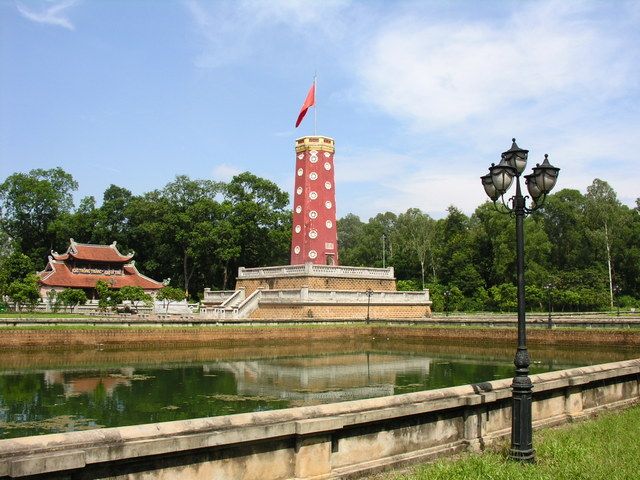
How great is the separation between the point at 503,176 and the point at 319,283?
1311 inches

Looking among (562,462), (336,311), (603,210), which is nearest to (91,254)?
(336,311)

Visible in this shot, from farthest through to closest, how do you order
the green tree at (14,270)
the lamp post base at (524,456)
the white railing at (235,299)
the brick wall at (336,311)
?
the green tree at (14,270) → the white railing at (235,299) → the brick wall at (336,311) → the lamp post base at (524,456)

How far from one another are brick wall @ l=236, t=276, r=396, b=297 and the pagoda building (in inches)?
488

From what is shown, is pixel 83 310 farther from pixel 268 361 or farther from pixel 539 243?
pixel 539 243

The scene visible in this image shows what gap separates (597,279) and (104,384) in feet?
147

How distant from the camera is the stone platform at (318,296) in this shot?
129 feet

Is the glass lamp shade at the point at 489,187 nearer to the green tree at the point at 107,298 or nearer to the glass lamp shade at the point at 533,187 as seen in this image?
the glass lamp shade at the point at 533,187

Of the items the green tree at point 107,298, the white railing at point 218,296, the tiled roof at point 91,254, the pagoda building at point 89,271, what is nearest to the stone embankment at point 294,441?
the green tree at point 107,298

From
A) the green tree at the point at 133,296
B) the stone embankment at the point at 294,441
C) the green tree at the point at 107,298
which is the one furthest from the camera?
the green tree at the point at 133,296

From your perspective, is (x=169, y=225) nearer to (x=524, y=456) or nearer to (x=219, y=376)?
(x=219, y=376)

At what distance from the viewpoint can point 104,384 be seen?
19250mm

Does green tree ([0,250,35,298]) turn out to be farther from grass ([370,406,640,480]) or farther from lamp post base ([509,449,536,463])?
lamp post base ([509,449,536,463])

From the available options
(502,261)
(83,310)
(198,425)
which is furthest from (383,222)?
(198,425)

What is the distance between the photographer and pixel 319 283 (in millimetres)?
41250
